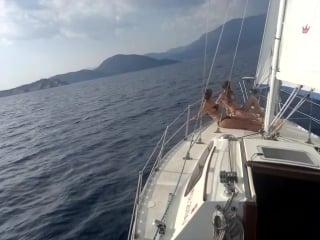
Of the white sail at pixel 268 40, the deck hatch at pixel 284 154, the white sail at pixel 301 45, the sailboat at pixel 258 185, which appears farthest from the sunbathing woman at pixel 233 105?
the deck hatch at pixel 284 154

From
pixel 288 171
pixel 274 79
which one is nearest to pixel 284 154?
pixel 288 171

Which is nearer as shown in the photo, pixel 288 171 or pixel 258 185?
pixel 288 171

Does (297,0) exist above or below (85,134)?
above

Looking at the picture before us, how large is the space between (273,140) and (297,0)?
10.7 feet

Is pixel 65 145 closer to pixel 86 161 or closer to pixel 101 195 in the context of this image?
pixel 86 161

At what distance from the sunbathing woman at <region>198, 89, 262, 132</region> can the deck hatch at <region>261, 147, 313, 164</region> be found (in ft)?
11.4

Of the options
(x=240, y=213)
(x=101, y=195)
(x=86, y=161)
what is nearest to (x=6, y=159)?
(x=86, y=161)

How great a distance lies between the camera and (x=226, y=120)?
1109cm

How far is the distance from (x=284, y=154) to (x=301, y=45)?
7.68 feet

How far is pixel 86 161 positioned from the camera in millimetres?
16922

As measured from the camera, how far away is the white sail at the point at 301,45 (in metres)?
6.38

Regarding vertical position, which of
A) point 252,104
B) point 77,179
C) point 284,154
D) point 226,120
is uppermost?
point 284,154

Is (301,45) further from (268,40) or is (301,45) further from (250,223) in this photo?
(268,40)

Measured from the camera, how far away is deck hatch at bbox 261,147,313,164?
6719mm
